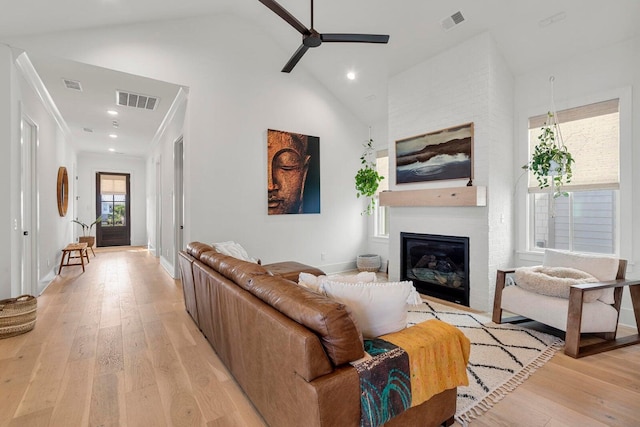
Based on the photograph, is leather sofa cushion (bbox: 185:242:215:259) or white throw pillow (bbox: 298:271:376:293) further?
leather sofa cushion (bbox: 185:242:215:259)

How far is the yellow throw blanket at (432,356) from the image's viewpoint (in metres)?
1.49

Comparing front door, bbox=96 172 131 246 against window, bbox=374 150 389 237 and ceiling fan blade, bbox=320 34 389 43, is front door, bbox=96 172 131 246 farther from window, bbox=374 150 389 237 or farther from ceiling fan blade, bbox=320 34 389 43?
ceiling fan blade, bbox=320 34 389 43

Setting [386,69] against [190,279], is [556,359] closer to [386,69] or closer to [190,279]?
[190,279]

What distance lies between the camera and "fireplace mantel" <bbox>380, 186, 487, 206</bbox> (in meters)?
3.62

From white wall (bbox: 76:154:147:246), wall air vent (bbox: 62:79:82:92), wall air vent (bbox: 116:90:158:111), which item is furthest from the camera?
white wall (bbox: 76:154:147:246)

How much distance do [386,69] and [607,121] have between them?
2776mm

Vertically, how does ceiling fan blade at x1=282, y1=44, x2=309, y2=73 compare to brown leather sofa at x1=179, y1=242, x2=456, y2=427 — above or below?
above

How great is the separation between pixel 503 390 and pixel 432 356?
0.99m

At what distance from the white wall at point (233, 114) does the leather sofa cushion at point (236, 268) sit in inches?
78.2

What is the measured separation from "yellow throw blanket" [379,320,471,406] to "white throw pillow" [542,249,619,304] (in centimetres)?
207

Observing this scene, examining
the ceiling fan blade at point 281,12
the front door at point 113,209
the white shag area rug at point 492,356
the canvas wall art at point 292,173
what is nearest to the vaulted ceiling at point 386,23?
the canvas wall art at point 292,173

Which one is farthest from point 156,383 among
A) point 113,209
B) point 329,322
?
point 113,209

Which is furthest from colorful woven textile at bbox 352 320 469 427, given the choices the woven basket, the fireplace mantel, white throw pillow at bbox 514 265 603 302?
the woven basket

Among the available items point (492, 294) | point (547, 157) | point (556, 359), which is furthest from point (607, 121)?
point (556, 359)
